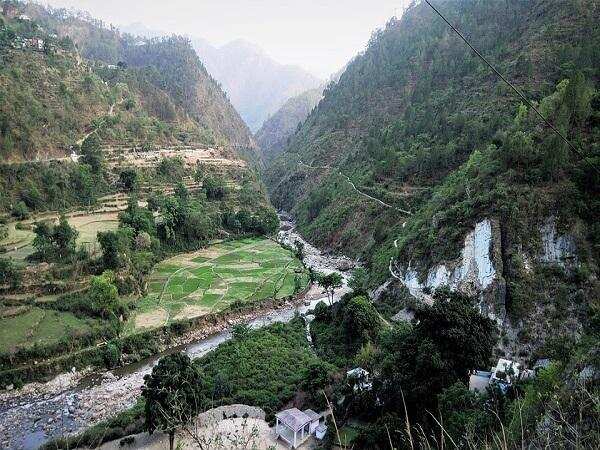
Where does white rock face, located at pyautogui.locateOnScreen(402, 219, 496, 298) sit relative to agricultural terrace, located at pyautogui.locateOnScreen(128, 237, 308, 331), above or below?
above

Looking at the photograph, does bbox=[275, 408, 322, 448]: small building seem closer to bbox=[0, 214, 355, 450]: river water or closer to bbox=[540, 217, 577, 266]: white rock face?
bbox=[0, 214, 355, 450]: river water

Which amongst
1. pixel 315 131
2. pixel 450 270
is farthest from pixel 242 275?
pixel 315 131

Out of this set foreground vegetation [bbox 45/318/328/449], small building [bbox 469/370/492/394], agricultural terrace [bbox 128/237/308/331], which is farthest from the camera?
agricultural terrace [bbox 128/237/308/331]

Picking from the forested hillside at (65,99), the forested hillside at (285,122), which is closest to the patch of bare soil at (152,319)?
the forested hillside at (65,99)

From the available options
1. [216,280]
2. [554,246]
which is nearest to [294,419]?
[554,246]

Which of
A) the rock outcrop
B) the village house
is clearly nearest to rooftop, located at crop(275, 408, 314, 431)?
the village house

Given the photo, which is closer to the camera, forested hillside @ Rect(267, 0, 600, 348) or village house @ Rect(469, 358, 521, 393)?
village house @ Rect(469, 358, 521, 393)

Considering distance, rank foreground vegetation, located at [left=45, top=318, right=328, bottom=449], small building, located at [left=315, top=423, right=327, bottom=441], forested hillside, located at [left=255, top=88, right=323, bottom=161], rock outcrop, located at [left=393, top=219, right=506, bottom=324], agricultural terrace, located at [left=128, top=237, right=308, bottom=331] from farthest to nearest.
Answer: forested hillside, located at [left=255, top=88, right=323, bottom=161] < agricultural terrace, located at [left=128, top=237, right=308, bottom=331] < rock outcrop, located at [left=393, top=219, right=506, bottom=324] < small building, located at [left=315, top=423, right=327, bottom=441] < foreground vegetation, located at [left=45, top=318, right=328, bottom=449]

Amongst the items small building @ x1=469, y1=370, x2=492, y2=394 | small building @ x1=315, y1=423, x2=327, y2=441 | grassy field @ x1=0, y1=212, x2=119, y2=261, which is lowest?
small building @ x1=315, y1=423, x2=327, y2=441
